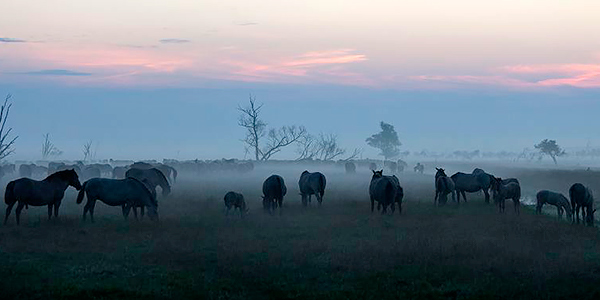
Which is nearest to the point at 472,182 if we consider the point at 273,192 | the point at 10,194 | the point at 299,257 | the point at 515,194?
the point at 515,194

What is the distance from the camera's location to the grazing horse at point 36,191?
21.1m

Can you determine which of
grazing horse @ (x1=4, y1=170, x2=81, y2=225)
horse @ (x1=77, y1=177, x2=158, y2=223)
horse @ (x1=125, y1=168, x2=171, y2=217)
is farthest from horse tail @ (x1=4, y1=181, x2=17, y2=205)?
horse @ (x1=125, y1=168, x2=171, y2=217)

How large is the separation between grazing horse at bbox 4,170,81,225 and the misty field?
723mm

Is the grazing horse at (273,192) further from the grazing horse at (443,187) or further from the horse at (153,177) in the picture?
the horse at (153,177)

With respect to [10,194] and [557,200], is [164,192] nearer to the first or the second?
[10,194]

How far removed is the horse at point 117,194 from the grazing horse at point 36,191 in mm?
711

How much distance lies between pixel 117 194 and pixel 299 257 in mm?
9682

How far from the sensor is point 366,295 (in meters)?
12.2

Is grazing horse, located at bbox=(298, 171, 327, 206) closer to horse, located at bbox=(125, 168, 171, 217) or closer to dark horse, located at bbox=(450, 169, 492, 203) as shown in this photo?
dark horse, located at bbox=(450, 169, 492, 203)

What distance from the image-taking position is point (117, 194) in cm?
2302

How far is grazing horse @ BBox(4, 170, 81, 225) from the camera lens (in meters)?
21.1

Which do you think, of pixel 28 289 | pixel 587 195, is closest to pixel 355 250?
pixel 28 289

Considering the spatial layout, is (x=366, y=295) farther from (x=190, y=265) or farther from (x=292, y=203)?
(x=292, y=203)

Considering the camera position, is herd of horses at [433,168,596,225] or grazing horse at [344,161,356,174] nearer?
herd of horses at [433,168,596,225]
